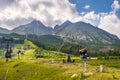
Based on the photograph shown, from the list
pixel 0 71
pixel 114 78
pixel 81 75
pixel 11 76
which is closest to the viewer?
pixel 114 78

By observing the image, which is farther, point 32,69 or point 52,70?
point 32,69

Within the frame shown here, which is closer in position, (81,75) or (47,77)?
(81,75)

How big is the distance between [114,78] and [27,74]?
35899 millimetres

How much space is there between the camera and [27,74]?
2921 inches

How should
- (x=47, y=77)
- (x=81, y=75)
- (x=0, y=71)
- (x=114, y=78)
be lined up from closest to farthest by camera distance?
(x=114, y=78), (x=81, y=75), (x=47, y=77), (x=0, y=71)

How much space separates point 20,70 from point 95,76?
40.9 m

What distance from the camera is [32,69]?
260ft

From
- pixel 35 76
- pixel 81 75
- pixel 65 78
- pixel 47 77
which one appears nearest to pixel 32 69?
pixel 35 76

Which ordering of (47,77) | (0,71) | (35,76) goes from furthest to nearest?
1. (0,71)
2. (35,76)
3. (47,77)

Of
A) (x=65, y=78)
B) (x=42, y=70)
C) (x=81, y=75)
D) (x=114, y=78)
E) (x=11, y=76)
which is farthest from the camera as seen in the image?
(x=11, y=76)

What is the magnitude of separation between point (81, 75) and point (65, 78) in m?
5.72

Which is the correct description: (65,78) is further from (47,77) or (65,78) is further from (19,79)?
(19,79)

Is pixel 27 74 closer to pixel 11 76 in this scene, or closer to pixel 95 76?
pixel 11 76

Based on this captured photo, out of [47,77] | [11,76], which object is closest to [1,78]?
[11,76]
